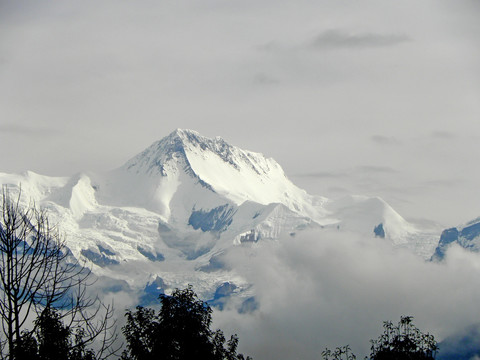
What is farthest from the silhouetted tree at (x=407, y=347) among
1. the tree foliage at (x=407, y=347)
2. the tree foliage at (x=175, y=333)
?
the tree foliage at (x=175, y=333)

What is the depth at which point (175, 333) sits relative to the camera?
70.4 m

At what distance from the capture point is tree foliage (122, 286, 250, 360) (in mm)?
69250

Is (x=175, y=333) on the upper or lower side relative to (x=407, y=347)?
upper

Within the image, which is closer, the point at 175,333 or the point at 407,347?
the point at 407,347

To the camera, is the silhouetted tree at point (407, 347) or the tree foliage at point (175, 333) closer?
the silhouetted tree at point (407, 347)

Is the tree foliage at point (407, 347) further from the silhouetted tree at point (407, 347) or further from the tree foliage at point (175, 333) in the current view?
the tree foliage at point (175, 333)

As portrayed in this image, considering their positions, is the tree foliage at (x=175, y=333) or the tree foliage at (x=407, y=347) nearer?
the tree foliage at (x=407, y=347)

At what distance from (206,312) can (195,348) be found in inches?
252

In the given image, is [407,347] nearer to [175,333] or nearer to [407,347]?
[407,347]

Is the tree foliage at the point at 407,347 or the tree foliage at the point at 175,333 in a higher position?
the tree foliage at the point at 175,333

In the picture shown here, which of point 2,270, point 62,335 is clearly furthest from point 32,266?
point 62,335

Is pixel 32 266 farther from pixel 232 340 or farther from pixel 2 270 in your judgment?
pixel 232 340

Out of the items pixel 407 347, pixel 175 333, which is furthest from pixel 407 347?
pixel 175 333

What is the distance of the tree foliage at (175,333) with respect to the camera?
69.2 meters
